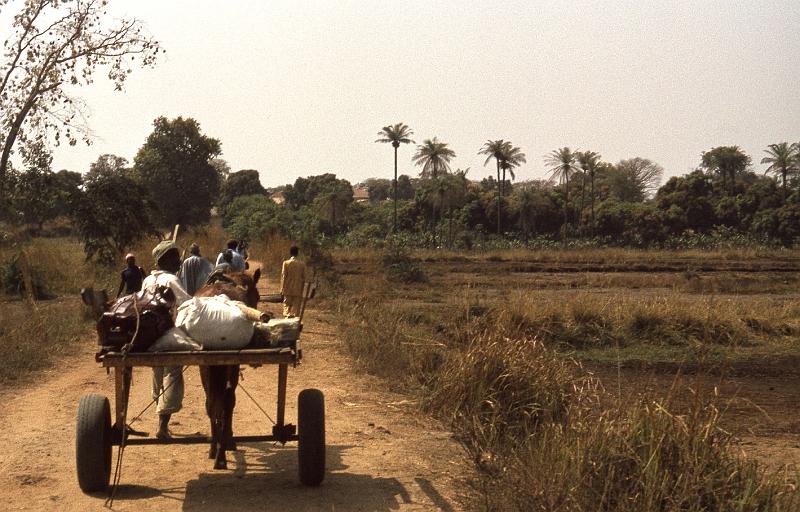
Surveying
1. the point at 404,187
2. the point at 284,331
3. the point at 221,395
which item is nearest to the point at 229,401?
the point at 221,395

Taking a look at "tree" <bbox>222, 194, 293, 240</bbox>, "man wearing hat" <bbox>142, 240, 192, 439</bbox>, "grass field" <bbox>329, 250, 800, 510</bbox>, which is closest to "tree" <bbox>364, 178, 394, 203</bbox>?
"tree" <bbox>222, 194, 293, 240</bbox>

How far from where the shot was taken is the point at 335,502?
21.5 ft

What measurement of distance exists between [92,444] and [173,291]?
1191 millimetres

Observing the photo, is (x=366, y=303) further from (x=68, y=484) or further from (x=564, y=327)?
(x=68, y=484)

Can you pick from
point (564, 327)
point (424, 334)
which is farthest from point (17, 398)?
point (564, 327)

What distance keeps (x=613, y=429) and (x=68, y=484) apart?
3.97 metres

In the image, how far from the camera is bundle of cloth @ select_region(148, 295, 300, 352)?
21.0 ft

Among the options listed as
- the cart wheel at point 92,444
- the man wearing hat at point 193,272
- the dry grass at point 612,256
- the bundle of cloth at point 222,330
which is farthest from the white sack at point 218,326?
the dry grass at point 612,256

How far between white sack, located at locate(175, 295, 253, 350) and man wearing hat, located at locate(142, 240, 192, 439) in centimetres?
44

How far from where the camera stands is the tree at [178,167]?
61969mm

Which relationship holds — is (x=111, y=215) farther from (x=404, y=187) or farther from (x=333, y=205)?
(x=404, y=187)

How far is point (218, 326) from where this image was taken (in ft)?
21.0

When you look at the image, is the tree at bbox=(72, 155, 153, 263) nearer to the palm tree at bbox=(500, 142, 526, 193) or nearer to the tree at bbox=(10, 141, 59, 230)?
the tree at bbox=(10, 141, 59, 230)

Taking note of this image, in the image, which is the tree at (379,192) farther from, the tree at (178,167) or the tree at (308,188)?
the tree at (178,167)
